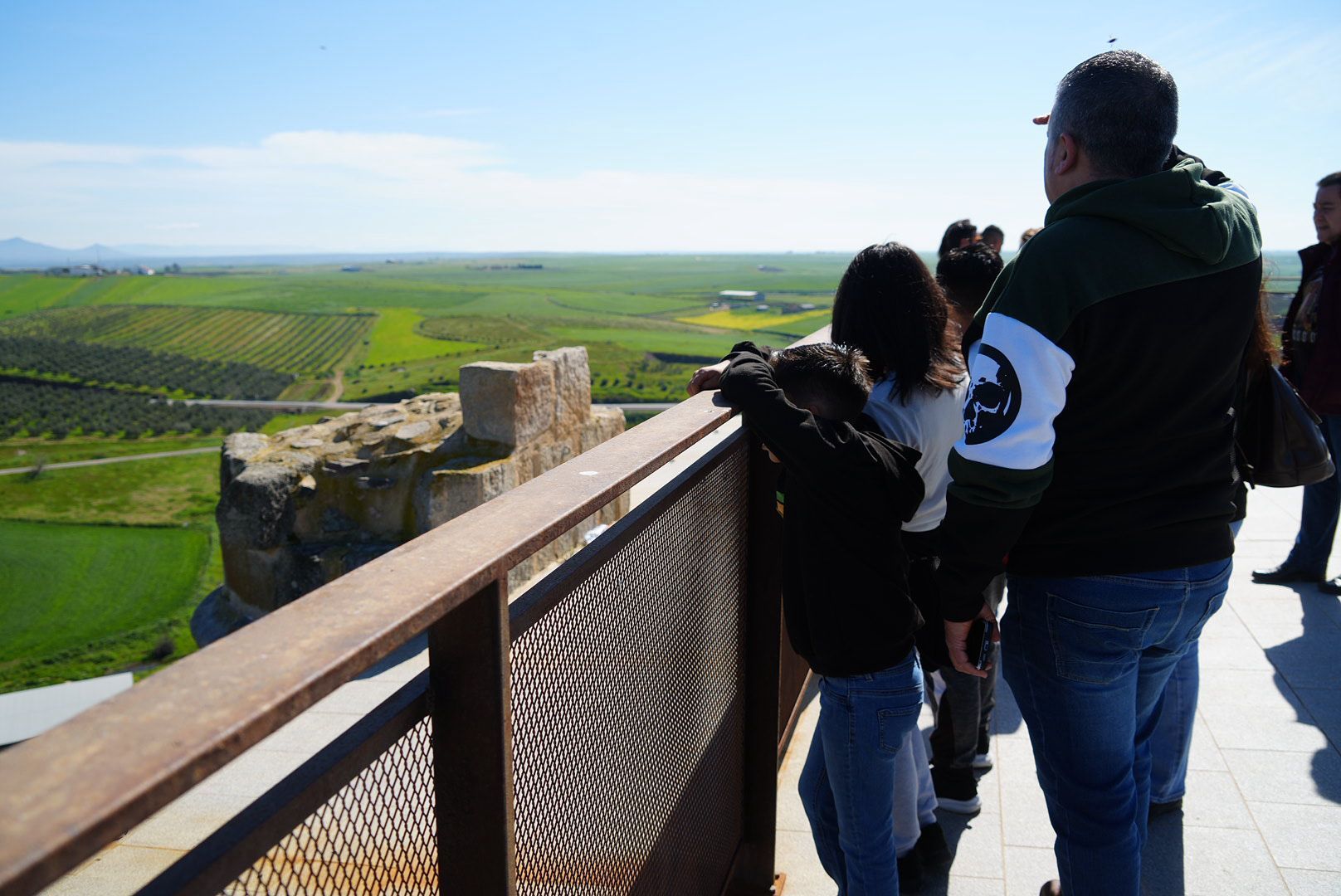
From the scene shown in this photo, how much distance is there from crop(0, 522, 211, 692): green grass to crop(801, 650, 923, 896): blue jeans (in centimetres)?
2942

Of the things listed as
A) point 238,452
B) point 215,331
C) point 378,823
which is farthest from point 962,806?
point 215,331

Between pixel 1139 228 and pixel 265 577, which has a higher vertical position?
pixel 1139 228

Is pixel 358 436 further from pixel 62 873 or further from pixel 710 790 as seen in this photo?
pixel 62 873

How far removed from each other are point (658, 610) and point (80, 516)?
55891 mm

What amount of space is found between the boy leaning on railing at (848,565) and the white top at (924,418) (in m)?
0.08

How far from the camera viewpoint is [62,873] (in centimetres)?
59

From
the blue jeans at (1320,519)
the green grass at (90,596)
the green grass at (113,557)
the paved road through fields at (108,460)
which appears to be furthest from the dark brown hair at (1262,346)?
the paved road through fields at (108,460)

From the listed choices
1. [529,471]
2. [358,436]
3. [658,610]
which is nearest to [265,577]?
[358,436]

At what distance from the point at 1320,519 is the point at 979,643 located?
3.91 meters

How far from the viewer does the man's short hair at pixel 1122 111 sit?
1.87m

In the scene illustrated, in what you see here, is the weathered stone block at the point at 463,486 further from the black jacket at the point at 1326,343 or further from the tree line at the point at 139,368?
the tree line at the point at 139,368

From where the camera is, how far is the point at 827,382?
2195mm

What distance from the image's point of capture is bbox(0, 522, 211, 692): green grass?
95.2 ft

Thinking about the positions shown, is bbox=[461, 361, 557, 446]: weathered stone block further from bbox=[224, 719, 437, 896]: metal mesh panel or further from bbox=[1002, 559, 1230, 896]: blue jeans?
bbox=[224, 719, 437, 896]: metal mesh panel
